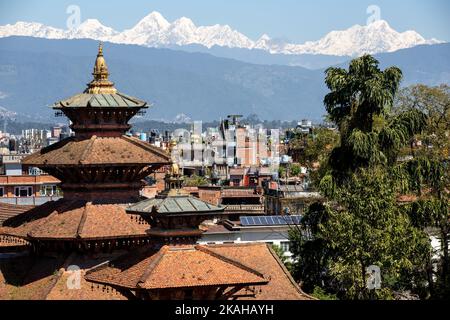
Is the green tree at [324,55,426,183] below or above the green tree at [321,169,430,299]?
above

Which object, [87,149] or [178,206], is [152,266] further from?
[87,149]

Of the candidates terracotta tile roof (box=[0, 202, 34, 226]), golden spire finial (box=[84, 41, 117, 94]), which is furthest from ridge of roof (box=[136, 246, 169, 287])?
terracotta tile roof (box=[0, 202, 34, 226])

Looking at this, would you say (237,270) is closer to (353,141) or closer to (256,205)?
(353,141)

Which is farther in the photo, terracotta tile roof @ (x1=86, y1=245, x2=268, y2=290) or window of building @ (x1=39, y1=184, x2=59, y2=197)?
window of building @ (x1=39, y1=184, x2=59, y2=197)

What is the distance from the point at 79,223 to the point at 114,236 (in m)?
1.34

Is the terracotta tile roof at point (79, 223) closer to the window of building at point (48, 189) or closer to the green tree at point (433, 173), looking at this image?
the green tree at point (433, 173)

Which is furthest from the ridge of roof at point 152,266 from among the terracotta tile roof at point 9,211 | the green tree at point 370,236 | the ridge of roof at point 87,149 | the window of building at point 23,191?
the window of building at point 23,191

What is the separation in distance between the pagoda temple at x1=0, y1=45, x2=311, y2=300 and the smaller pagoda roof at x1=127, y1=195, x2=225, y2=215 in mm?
28

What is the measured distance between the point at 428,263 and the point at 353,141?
557 cm

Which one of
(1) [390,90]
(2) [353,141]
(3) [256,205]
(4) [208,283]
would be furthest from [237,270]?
(3) [256,205]

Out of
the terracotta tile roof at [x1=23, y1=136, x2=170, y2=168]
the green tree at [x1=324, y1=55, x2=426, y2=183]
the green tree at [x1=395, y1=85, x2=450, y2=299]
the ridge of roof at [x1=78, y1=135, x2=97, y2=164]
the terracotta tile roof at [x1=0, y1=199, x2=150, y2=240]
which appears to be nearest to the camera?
the terracotta tile roof at [x1=0, y1=199, x2=150, y2=240]

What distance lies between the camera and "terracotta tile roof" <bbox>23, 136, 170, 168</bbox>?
36.3 meters

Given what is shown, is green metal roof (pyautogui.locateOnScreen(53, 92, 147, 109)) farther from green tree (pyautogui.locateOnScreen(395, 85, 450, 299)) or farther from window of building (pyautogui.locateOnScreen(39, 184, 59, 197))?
window of building (pyautogui.locateOnScreen(39, 184, 59, 197))

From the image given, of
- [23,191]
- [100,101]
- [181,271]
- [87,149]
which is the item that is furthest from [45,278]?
[23,191]
